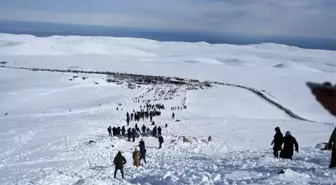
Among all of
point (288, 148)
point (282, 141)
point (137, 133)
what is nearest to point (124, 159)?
point (282, 141)

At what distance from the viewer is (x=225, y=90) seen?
5094cm

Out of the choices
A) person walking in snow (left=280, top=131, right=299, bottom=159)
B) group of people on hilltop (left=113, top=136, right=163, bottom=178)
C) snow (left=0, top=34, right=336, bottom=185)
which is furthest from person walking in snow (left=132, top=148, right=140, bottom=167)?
person walking in snow (left=280, top=131, right=299, bottom=159)

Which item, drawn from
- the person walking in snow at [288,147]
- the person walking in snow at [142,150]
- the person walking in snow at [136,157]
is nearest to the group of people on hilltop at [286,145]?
the person walking in snow at [288,147]

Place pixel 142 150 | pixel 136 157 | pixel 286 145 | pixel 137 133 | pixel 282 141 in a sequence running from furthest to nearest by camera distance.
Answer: pixel 137 133
pixel 142 150
pixel 136 157
pixel 282 141
pixel 286 145

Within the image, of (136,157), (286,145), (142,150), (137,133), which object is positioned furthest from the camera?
(137,133)

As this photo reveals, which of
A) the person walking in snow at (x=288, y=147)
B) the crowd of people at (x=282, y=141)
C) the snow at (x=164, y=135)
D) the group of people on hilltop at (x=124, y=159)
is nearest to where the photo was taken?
the crowd of people at (x=282, y=141)

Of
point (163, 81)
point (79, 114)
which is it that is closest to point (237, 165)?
point (79, 114)

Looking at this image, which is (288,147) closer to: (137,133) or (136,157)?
(136,157)

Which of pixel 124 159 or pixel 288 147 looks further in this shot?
pixel 124 159

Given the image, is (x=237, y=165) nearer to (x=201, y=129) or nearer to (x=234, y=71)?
(x=201, y=129)

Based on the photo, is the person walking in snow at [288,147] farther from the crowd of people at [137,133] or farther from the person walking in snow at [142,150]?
the person walking in snow at [142,150]

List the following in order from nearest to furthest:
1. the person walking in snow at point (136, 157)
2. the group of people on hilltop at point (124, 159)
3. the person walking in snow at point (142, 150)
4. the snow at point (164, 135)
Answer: the snow at point (164, 135) < the group of people on hilltop at point (124, 159) < the person walking in snow at point (136, 157) < the person walking in snow at point (142, 150)

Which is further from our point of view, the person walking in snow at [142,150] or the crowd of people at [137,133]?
the person walking in snow at [142,150]

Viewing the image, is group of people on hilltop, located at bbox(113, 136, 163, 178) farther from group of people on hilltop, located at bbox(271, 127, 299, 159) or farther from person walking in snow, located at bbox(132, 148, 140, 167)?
group of people on hilltop, located at bbox(271, 127, 299, 159)
